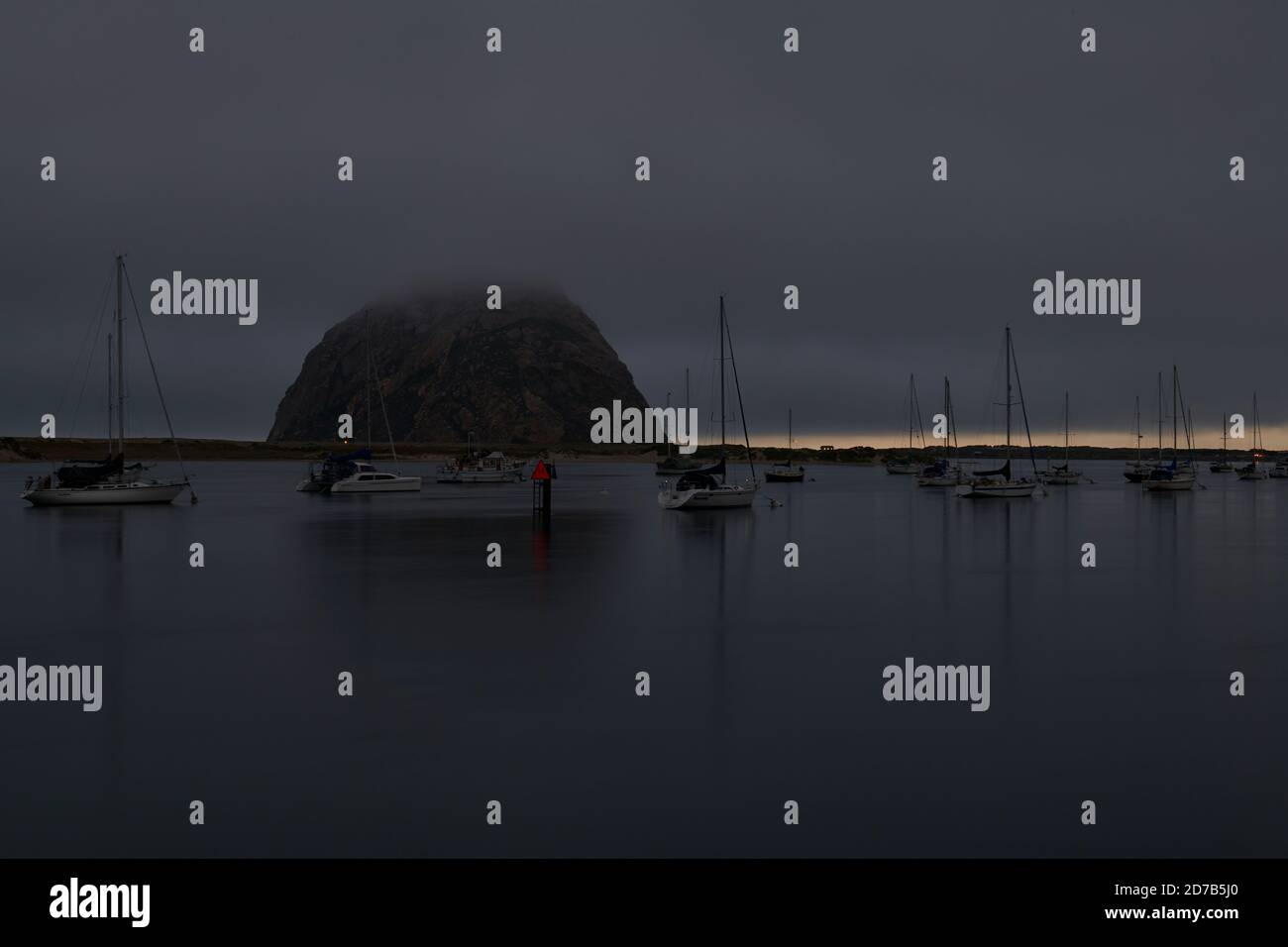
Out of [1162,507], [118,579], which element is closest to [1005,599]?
[118,579]

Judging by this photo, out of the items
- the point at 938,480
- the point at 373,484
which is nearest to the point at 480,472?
the point at 373,484

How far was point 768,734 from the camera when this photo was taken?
14016 mm

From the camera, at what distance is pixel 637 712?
1520cm

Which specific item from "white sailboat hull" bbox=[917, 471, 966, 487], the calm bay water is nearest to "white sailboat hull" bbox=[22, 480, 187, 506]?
the calm bay water

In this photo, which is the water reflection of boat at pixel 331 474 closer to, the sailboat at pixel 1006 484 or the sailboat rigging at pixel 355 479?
the sailboat rigging at pixel 355 479

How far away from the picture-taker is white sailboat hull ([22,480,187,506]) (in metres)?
67.5

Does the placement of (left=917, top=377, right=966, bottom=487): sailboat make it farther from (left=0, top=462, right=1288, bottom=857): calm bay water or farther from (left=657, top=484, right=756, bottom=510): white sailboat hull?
(left=0, top=462, right=1288, bottom=857): calm bay water

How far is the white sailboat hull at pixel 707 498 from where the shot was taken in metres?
64.2

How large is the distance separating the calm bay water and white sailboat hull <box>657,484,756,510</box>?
27.2 m

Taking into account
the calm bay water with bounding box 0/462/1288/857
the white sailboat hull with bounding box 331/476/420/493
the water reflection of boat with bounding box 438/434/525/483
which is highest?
the water reflection of boat with bounding box 438/434/525/483

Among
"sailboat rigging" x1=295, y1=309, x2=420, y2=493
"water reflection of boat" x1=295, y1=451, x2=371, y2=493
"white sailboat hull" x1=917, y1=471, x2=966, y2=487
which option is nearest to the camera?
"sailboat rigging" x1=295, y1=309, x2=420, y2=493

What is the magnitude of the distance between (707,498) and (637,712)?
49.8 metres

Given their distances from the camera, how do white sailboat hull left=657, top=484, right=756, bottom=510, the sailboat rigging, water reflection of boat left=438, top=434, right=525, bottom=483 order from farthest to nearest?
1. water reflection of boat left=438, top=434, right=525, bottom=483
2. the sailboat rigging
3. white sailboat hull left=657, top=484, right=756, bottom=510

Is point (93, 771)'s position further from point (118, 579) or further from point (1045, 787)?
point (118, 579)
